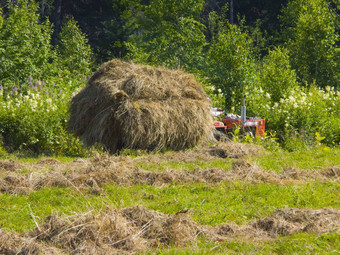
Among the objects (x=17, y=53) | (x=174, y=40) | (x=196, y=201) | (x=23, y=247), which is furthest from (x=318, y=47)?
(x=23, y=247)

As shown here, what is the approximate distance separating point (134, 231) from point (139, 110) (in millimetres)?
4770

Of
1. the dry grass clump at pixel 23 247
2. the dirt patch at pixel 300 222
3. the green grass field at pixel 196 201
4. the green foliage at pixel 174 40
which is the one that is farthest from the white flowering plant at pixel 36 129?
the dry grass clump at pixel 23 247

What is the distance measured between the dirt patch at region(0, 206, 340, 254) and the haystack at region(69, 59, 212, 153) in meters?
4.24

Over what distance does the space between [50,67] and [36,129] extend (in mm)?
6427

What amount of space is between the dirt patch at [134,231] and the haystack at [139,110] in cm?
424

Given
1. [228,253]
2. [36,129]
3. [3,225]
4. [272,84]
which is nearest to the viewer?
[228,253]

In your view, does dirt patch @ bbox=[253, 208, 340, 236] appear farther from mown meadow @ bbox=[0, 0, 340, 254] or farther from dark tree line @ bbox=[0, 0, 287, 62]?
dark tree line @ bbox=[0, 0, 287, 62]

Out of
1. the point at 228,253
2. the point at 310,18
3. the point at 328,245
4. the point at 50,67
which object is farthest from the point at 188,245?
the point at 310,18

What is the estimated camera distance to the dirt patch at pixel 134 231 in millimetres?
4699

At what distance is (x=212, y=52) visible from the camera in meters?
15.5

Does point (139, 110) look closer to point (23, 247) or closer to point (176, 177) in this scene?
point (176, 177)

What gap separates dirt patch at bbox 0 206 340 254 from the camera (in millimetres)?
4699

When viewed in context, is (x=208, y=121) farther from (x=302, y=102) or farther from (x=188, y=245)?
(x=188, y=245)

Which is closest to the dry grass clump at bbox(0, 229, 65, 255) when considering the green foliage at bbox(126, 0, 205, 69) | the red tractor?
the red tractor
